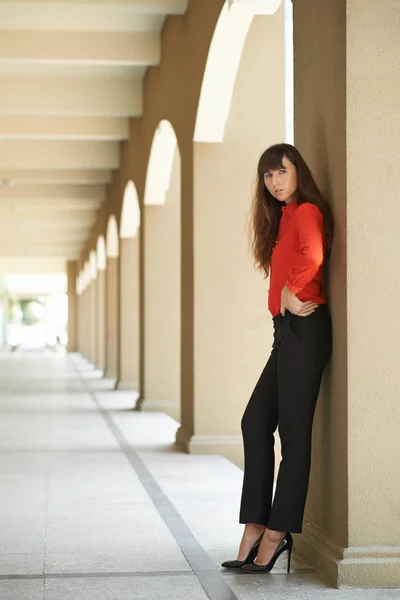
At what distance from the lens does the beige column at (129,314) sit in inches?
689

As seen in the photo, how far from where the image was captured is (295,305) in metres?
4.46

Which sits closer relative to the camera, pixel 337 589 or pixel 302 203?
pixel 337 589

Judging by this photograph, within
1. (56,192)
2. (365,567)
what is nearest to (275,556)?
(365,567)

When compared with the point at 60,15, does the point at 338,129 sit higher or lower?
lower

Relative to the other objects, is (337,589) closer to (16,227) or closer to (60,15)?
(60,15)

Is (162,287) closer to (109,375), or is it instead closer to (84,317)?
(109,375)

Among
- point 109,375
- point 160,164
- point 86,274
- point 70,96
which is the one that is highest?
point 70,96

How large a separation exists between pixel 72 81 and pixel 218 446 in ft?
19.4

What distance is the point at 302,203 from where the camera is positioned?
4594mm

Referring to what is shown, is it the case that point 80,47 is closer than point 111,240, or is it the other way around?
point 80,47

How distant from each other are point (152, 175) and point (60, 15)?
9.73 feet

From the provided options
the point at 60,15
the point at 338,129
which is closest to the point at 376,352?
the point at 338,129

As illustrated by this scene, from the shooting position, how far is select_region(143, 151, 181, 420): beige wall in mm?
13328

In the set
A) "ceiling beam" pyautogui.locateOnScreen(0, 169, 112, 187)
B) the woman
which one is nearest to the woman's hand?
the woman
